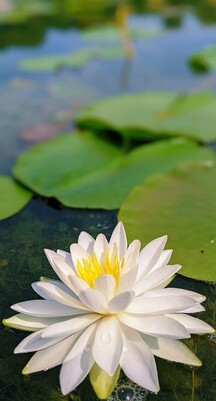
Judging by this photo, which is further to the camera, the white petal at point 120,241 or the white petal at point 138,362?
the white petal at point 120,241

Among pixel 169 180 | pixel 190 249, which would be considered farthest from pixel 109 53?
pixel 190 249

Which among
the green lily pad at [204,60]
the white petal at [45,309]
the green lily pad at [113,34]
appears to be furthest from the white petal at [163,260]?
the green lily pad at [113,34]

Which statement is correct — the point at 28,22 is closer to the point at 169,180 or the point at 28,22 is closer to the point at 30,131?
the point at 30,131

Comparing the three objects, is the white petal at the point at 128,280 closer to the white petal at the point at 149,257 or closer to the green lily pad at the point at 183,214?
the white petal at the point at 149,257

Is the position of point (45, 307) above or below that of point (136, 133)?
above

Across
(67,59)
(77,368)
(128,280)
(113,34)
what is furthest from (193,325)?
(113,34)

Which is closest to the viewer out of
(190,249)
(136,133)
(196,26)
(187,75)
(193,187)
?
(190,249)
